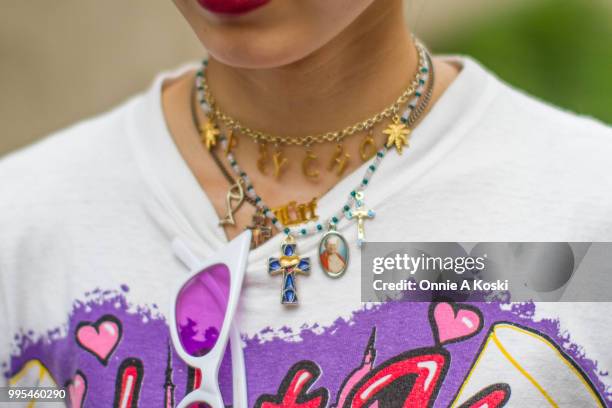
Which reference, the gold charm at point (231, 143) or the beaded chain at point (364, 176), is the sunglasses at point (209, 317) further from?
the gold charm at point (231, 143)

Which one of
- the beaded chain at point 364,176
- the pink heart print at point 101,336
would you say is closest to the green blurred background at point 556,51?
the beaded chain at point 364,176

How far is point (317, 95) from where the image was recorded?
4.76 feet

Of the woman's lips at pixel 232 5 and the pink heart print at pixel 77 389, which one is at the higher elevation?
the woman's lips at pixel 232 5

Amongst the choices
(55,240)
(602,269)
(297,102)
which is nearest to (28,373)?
(55,240)

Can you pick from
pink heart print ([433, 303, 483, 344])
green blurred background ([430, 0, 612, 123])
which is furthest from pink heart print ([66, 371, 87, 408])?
green blurred background ([430, 0, 612, 123])

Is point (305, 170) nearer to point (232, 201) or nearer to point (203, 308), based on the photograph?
point (232, 201)

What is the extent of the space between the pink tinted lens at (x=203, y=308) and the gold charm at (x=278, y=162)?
18 centimetres

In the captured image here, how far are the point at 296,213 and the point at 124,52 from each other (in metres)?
3.24

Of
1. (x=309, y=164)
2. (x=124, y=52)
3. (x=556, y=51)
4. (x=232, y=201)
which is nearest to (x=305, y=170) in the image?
(x=309, y=164)

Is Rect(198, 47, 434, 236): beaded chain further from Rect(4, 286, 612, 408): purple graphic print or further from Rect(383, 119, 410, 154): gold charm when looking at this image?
Rect(4, 286, 612, 408): purple graphic print

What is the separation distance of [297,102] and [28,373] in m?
0.55

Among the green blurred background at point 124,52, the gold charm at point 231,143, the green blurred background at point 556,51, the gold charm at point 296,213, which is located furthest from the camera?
the green blurred background at point 124,52

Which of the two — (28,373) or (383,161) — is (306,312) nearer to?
(383,161)

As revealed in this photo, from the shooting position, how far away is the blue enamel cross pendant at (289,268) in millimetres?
A: 1337
